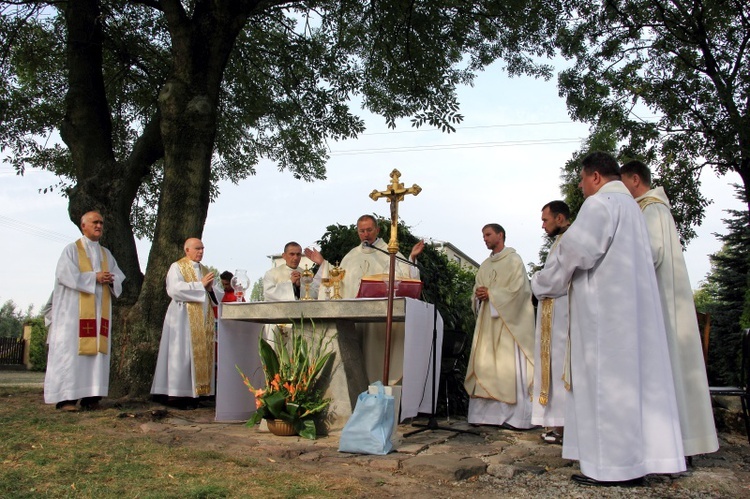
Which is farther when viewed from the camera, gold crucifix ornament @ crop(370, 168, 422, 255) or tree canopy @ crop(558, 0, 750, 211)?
tree canopy @ crop(558, 0, 750, 211)

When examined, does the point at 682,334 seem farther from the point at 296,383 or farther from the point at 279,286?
the point at 279,286

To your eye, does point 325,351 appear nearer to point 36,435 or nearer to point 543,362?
point 543,362

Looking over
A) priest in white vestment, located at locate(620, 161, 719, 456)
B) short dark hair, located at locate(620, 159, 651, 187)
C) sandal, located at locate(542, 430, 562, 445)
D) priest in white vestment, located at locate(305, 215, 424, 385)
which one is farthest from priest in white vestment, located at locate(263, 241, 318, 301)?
priest in white vestment, located at locate(620, 161, 719, 456)

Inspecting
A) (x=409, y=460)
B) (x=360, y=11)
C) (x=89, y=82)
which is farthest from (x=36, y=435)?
(x=360, y=11)

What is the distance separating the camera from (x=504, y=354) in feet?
25.6

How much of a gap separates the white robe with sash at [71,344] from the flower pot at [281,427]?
7.78 feet

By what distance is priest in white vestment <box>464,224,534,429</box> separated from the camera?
7.71 meters

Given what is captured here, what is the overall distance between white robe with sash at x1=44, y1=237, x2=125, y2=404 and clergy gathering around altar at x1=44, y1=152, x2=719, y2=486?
0.01m

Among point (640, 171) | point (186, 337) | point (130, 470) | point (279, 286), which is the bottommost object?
point (130, 470)

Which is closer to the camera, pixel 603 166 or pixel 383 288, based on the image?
pixel 603 166

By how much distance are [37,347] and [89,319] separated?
1707 cm

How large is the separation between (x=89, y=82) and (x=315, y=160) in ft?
17.1

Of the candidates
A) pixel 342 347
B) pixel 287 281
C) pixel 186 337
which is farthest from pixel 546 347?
pixel 186 337

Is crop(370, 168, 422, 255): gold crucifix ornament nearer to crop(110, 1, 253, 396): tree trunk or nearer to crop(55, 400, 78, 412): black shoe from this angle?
crop(110, 1, 253, 396): tree trunk
